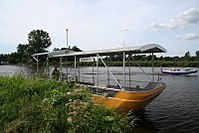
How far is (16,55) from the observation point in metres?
94.7

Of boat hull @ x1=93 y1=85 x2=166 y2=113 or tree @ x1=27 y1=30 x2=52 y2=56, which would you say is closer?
boat hull @ x1=93 y1=85 x2=166 y2=113

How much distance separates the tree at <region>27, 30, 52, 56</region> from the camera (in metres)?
75.9

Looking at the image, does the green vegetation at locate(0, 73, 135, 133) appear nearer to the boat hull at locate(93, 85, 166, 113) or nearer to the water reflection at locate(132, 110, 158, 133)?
the boat hull at locate(93, 85, 166, 113)

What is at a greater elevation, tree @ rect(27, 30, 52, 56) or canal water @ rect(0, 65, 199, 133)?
tree @ rect(27, 30, 52, 56)

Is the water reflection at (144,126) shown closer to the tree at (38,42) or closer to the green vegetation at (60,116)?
the green vegetation at (60,116)

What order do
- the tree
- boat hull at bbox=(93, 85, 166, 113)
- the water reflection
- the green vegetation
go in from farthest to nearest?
the tree
the water reflection
boat hull at bbox=(93, 85, 166, 113)
the green vegetation

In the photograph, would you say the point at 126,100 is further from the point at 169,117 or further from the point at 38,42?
the point at 38,42

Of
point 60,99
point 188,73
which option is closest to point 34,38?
point 188,73

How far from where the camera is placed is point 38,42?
3034 inches

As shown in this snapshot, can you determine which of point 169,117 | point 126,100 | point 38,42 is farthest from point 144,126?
point 38,42

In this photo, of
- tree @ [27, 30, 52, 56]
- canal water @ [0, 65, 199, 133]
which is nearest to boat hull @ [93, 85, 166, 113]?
canal water @ [0, 65, 199, 133]

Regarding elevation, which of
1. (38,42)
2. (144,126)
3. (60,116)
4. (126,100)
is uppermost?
(38,42)

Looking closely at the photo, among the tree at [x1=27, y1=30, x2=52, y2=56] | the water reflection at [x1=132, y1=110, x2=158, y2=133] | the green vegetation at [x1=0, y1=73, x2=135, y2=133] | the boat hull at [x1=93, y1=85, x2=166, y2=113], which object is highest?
the tree at [x1=27, y1=30, x2=52, y2=56]

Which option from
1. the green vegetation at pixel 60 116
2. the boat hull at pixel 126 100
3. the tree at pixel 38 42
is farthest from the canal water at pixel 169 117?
the tree at pixel 38 42
